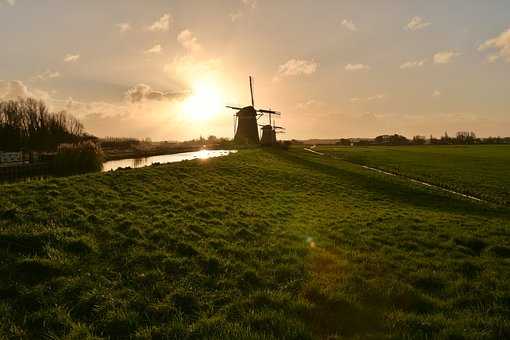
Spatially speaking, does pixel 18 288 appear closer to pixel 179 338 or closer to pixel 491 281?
pixel 179 338

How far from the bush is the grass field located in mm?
13452

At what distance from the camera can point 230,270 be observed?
9.50 meters

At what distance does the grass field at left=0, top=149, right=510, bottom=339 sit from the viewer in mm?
6730

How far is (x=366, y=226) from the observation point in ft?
51.8

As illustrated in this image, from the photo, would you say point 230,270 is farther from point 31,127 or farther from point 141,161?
point 31,127

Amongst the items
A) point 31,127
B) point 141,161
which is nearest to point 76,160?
point 141,161

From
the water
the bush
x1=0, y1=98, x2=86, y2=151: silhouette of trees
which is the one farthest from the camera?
x1=0, y1=98, x2=86, y2=151: silhouette of trees

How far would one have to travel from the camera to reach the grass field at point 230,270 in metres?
6.73

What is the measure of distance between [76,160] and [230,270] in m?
25.5

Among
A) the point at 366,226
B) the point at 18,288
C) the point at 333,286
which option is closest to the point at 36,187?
the point at 18,288

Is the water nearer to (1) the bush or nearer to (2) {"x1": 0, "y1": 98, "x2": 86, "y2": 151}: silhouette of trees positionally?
(1) the bush

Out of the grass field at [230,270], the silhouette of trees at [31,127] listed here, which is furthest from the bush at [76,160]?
the silhouette of trees at [31,127]

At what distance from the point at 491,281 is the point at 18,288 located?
38.7ft

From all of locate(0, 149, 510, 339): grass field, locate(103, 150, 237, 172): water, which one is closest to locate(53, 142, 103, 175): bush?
locate(103, 150, 237, 172): water
